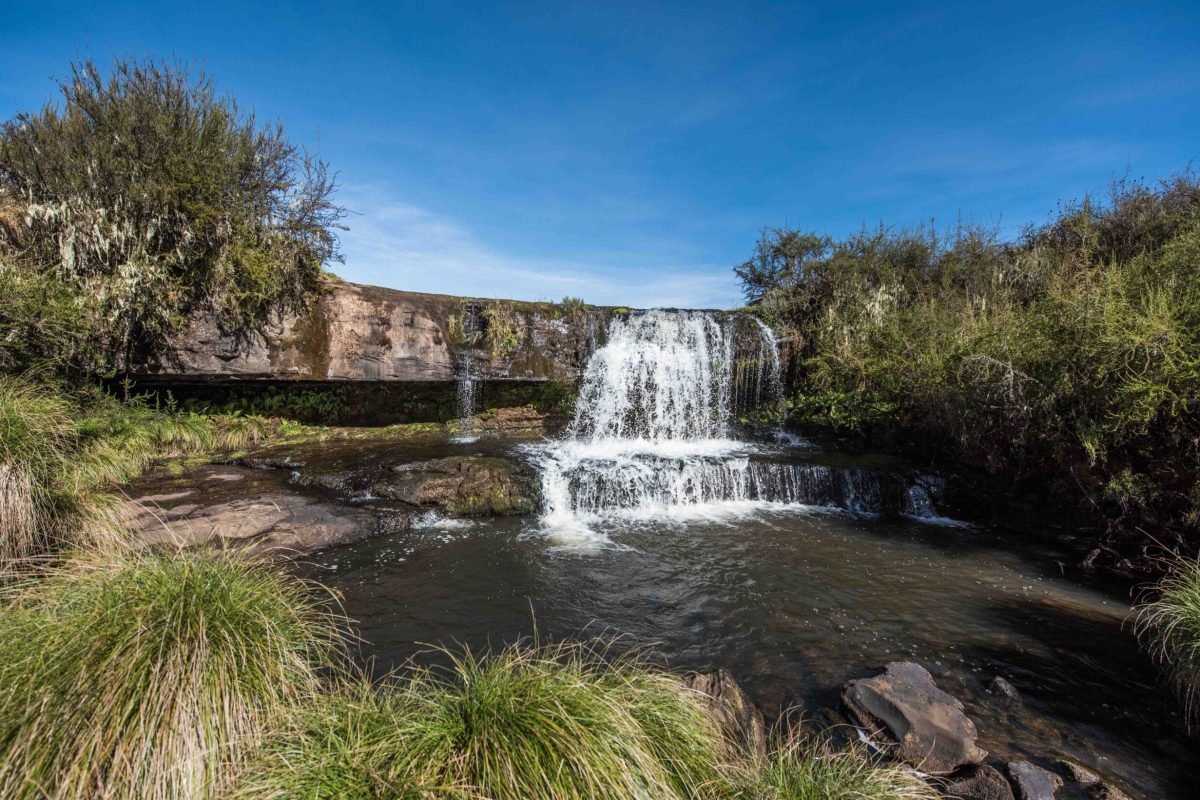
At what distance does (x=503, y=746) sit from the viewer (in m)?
2.13

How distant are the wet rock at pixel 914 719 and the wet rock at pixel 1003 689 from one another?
0.66m

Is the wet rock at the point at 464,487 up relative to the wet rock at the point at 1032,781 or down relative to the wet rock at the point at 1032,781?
up

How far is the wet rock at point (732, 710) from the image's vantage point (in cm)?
304

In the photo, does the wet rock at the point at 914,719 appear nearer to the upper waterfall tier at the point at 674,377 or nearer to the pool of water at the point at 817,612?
the pool of water at the point at 817,612

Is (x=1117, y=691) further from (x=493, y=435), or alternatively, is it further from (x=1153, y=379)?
(x=493, y=435)

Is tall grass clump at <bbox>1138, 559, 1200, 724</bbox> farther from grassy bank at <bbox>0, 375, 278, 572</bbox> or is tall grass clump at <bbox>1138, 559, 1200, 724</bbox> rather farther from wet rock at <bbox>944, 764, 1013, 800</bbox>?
grassy bank at <bbox>0, 375, 278, 572</bbox>

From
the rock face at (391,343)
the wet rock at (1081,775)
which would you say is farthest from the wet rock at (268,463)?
the wet rock at (1081,775)

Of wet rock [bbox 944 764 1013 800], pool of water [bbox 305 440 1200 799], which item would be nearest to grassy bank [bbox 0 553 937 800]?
wet rock [bbox 944 764 1013 800]

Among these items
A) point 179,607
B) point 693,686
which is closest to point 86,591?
point 179,607

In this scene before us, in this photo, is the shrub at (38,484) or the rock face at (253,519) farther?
the rock face at (253,519)

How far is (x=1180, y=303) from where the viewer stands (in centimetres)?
593

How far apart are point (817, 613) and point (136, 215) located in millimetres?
12726

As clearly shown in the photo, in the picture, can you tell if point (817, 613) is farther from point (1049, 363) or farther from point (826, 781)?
point (1049, 363)

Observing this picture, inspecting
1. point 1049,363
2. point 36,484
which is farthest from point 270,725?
point 1049,363
